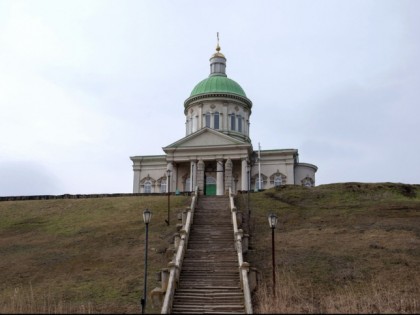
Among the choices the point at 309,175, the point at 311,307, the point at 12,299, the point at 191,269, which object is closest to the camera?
the point at 311,307

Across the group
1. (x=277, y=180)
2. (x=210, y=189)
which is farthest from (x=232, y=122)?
(x=210, y=189)

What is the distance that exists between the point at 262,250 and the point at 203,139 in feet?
94.0

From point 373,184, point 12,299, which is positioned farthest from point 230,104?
point 12,299

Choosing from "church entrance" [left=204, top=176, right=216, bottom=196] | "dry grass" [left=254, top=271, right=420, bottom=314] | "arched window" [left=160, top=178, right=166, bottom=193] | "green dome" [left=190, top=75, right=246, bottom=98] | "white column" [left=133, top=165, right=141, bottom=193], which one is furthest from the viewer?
"green dome" [left=190, top=75, right=246, bottom=98]

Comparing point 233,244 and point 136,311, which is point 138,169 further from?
point 136,311

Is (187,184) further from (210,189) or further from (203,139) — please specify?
(203,139)

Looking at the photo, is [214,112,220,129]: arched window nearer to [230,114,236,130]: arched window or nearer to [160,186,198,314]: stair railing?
[230,114,236,130]: arched window

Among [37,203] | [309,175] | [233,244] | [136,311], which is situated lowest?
[136,311]

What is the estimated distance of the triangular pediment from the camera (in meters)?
55.6

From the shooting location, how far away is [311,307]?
1902cm

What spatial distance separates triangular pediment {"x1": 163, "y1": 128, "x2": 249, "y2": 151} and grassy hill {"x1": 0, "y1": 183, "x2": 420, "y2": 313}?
12482mm

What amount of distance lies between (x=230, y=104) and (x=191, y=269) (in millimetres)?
39528

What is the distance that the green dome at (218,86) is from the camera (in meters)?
61.6

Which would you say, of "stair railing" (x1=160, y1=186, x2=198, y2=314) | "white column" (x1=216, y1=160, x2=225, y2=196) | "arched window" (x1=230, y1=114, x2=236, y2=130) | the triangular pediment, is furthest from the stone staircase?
"arched window" (x1=230, y1=114, x2=236, y2=130)
